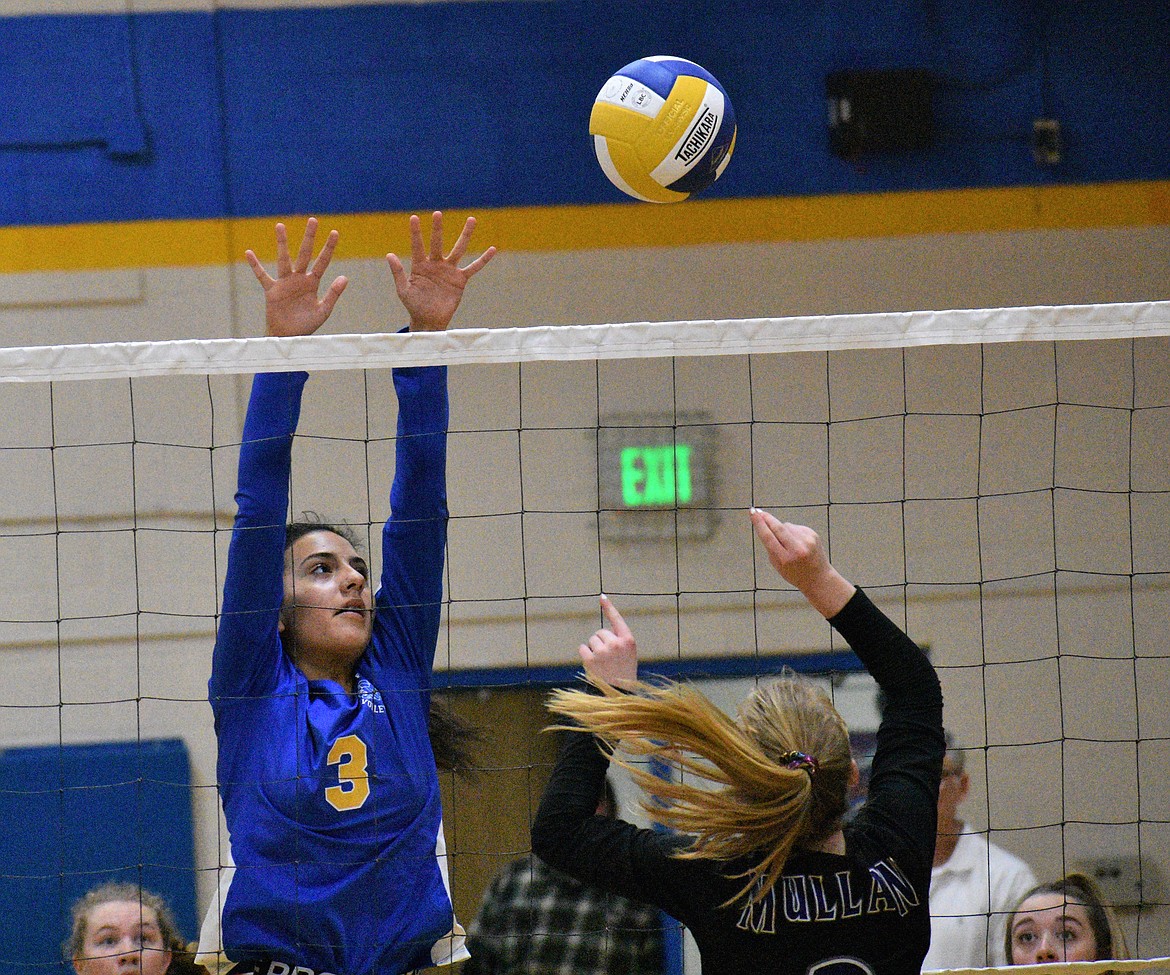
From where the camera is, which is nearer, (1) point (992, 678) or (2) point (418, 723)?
(2) point (418, 723)

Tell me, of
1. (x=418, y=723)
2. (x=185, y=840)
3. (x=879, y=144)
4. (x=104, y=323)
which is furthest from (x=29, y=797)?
(x=879, y=144)

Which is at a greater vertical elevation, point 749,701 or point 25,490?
point 25,490

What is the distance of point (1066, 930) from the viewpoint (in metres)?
3.70

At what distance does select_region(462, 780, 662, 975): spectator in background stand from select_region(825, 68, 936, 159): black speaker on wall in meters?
2.99

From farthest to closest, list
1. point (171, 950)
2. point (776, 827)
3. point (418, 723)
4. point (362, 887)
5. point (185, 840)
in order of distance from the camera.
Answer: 1. point (185, 840)
2. point (171, 950)
3. point (418, 723)
4. point (362, 887)
5. point (776, 827)

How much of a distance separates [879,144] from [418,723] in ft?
11.8

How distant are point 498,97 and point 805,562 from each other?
363cm

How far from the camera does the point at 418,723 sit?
2816mm

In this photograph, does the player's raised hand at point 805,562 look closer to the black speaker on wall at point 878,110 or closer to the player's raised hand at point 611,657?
the player's raised hand at point 611,657

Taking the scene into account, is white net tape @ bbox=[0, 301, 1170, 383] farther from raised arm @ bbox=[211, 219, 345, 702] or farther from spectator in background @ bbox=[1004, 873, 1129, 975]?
spectator in background @ bbox=[1004, 873, 1129, 975]

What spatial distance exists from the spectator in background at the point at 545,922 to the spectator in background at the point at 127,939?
1.08 meters

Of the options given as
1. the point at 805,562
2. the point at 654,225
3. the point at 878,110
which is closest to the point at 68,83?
the point at 654,225

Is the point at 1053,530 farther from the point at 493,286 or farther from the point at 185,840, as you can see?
the point at 185,840

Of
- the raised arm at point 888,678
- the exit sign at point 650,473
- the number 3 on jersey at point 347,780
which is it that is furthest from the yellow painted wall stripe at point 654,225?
the raised arm at point 888,678
